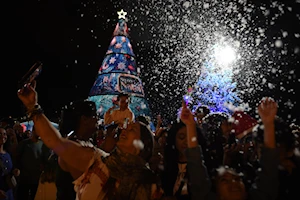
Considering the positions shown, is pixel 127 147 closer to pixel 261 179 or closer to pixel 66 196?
pixel 66 196

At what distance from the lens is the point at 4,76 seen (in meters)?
21.3

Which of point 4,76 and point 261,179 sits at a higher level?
point 4,76

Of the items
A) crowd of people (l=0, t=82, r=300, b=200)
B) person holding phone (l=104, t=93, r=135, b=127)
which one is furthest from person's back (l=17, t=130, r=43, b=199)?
crowd of people (l=0, t=82, r=300, b=200)

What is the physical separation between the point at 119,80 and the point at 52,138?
40.9ft

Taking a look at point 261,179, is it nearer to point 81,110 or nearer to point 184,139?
point 184,139

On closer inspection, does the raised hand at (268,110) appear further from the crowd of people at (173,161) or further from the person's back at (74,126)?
the person's back at (74,126)

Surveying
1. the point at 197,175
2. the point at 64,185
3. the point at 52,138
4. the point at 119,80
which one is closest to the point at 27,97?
the point at 52,138

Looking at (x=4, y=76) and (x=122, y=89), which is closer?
(x=122, y=89)

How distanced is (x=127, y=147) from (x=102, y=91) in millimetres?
12050

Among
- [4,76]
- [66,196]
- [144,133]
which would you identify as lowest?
[66,196]

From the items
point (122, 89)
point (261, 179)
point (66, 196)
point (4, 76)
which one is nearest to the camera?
point (261, 179)

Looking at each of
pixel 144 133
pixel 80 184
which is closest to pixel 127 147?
pixel 144 133

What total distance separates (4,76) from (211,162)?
829 inches

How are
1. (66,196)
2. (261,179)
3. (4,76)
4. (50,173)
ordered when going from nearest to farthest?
(261,179) → (66,196) → (50,173) → (4,76)
